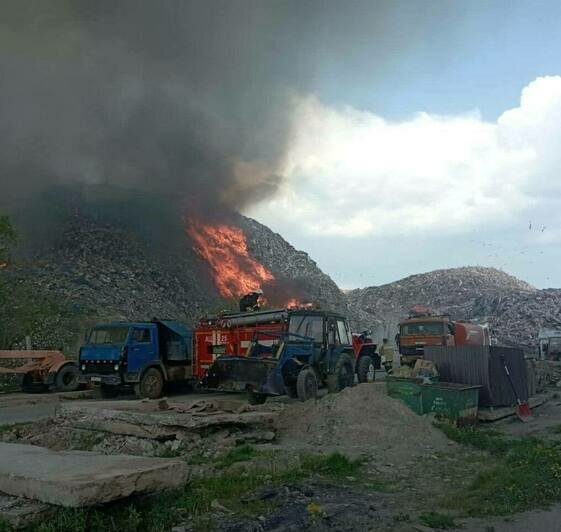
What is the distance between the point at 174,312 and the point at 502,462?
2624 cm

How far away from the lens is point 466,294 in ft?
175

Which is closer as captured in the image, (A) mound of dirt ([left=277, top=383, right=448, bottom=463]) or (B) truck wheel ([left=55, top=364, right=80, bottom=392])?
(A) mound of dirt ([left=277, top=383, right=448, bottom=463])

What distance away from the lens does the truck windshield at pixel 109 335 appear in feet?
54.9

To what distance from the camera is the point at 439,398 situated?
11.9 m

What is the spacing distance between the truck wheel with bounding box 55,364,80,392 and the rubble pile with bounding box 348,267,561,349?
24002 millimetres

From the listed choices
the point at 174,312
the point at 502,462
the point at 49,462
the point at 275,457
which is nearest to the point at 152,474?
the point at 49,462

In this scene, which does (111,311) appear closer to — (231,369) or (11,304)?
(11,304)

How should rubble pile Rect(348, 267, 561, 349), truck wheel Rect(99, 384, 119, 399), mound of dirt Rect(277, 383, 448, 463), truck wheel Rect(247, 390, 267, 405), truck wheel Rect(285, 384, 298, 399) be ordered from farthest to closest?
rubble pile Rect(348, 267, 561, 349)
truck wheel Rect(99, 384, 119, 399)
truck wheel Rect(285, 384, 298, 399)
truck wheel Rect(247, 390, 267, 405)
mound of dirt Rect(277, 383, 448, 463)

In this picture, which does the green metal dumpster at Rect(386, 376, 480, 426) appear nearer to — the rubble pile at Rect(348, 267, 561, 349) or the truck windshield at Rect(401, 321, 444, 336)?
the truck windshield at Rect(401, 321, 444, 336)

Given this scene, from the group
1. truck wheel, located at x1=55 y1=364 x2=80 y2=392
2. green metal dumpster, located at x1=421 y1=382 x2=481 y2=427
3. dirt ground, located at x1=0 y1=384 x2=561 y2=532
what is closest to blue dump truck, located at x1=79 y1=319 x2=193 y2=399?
truck wheel, located at x1=55 y1=364 x2=80 y2=392

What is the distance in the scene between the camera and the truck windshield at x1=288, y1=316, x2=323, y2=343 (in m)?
15.7

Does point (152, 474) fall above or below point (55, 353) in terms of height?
below

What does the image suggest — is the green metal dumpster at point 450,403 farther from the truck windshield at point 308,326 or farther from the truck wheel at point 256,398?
the truck windshield at point 308,326

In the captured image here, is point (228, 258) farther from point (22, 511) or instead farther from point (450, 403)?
point (22, 511)
